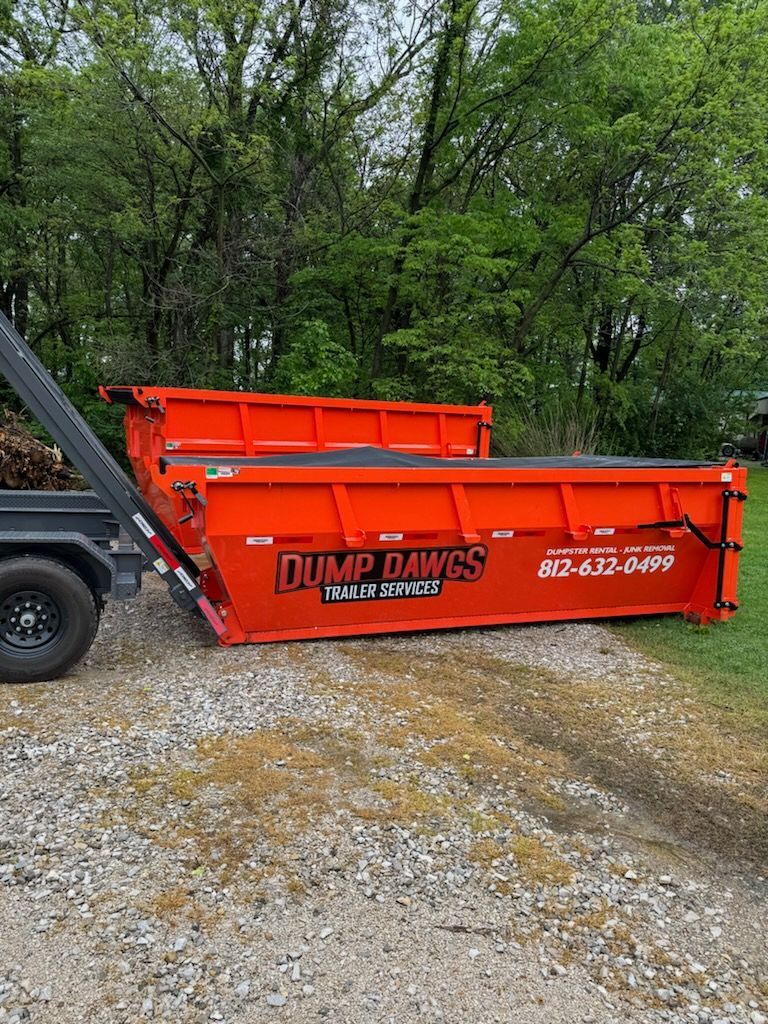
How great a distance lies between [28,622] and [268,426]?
14.1 ft

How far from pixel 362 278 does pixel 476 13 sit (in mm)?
4810

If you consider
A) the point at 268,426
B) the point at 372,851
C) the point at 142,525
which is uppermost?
the point at 268,426

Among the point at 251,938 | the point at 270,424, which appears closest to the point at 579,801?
the point at 251,938

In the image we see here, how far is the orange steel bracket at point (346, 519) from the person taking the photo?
5148 mm

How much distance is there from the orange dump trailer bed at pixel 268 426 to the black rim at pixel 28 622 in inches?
82.5

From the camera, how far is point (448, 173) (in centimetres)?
1407

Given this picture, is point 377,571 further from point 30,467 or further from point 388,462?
point 30,467

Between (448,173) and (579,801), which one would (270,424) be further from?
(448,173)

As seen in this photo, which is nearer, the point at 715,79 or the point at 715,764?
the point at 715,764

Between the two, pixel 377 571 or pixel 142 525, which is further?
pixel 377 571

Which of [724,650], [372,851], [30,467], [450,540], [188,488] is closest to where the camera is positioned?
[372,851]

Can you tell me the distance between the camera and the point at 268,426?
8.30 metres

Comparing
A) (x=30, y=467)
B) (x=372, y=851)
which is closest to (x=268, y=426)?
(x=30, y=467)

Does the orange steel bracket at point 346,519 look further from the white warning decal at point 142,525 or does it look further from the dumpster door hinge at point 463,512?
the white warning decal at point 142,525
